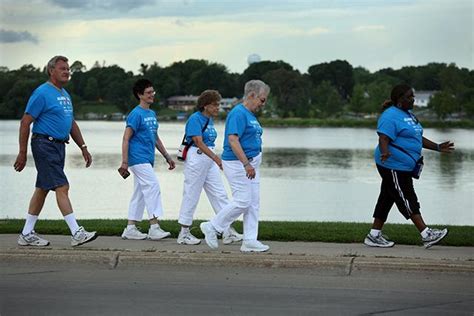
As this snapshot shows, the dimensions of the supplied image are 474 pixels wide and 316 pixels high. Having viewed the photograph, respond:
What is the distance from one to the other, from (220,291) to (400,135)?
3166 mm

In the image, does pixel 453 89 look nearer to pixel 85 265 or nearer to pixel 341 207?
pixel 341 207

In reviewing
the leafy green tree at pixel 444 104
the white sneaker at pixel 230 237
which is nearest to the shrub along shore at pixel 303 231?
the white sneaker at pixel 230 237

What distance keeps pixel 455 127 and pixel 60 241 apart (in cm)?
11366

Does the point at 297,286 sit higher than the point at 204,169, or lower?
lower

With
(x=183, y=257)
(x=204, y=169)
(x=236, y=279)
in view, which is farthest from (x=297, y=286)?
(x=204, y=169)

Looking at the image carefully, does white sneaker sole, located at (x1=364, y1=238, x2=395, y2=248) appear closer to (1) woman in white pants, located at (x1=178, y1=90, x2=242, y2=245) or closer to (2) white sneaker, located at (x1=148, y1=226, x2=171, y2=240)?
(1) woman in white pants, located at (x1=178, y1=90, x2=242, y2=245)

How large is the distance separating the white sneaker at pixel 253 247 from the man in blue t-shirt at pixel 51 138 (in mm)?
1521

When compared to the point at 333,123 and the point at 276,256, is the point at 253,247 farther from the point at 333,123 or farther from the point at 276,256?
the point at 333,123

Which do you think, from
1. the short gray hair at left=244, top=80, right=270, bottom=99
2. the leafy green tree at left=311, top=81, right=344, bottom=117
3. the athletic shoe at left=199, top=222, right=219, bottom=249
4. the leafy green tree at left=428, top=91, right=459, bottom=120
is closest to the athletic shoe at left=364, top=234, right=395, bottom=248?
the athletic shoe at left=199, top=222, right=219, bottom=249

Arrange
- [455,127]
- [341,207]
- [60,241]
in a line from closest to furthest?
1. [60,241]
2. [341,207]
3. [455,127]

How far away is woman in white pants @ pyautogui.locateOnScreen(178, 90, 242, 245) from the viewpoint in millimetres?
11102

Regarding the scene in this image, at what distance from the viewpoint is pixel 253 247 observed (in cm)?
1026

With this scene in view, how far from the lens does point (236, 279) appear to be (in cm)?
930

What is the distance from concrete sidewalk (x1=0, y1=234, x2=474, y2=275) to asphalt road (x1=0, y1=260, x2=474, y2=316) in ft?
0.19
